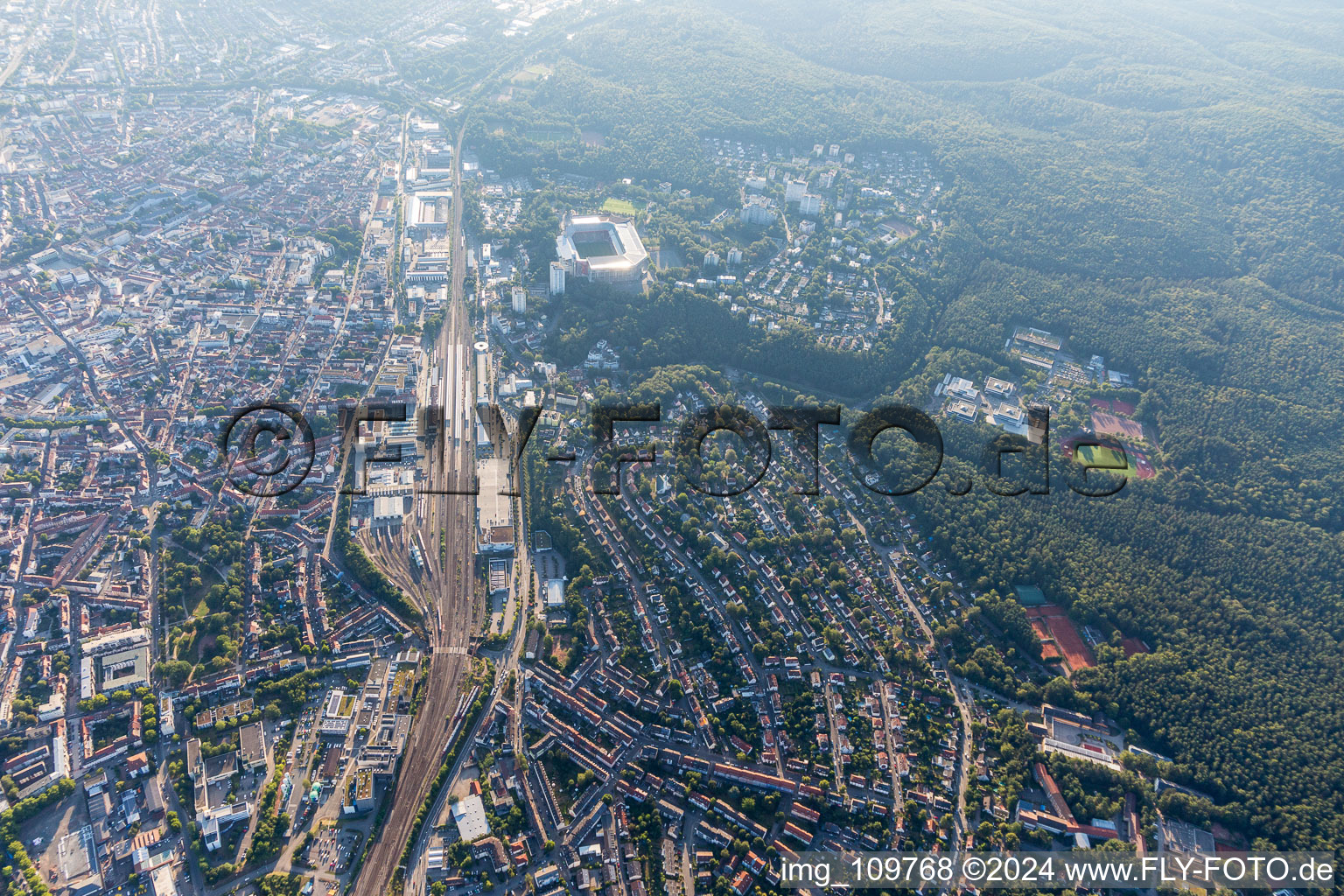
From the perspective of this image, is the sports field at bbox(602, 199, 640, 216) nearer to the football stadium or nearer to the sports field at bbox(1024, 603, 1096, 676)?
the football stadium

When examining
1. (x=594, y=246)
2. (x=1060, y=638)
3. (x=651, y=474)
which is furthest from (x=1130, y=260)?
(x=651, y=474)

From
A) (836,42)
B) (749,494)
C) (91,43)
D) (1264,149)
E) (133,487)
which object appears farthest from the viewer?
(836,42)

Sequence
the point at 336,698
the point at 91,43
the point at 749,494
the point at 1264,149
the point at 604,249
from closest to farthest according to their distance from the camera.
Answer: the point at 336,698, the point at 749,494, the point at 604,249, the point at 1264,149, the point at 91,43

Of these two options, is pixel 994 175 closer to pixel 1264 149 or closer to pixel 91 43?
pixel 1264 149

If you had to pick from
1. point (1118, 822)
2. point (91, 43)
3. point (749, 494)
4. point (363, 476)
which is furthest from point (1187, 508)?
point (91, 43)

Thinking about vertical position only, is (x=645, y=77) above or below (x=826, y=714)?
above

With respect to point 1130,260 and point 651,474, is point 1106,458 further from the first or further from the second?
point 651,474

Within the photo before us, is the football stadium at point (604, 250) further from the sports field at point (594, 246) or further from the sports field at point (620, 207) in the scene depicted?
the sports field at point (620, 207)
